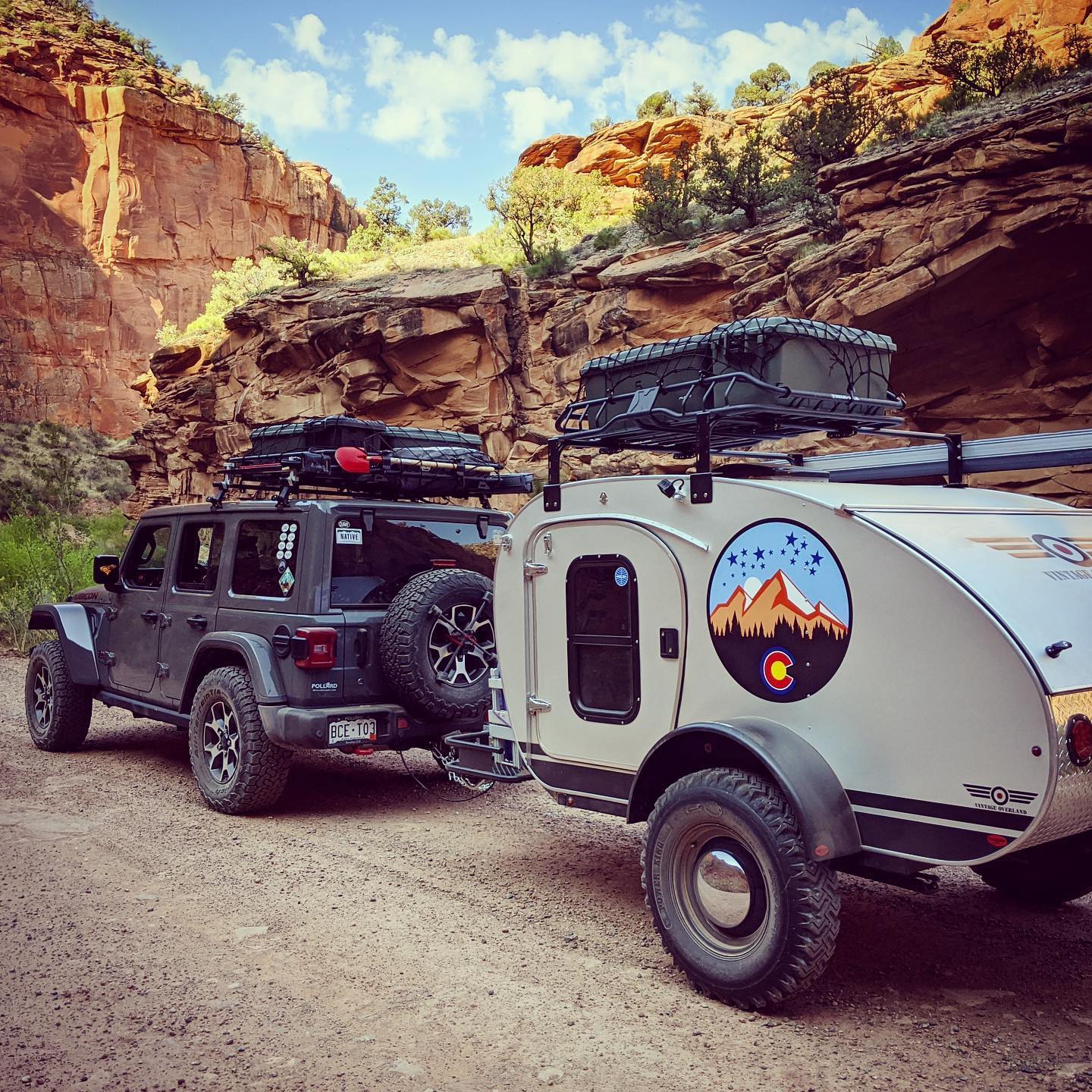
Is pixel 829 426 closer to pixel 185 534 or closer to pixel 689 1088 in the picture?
pixel 689 1088

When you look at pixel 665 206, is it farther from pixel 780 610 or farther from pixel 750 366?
pixel 780 610

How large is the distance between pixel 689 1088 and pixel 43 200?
57.6 meters

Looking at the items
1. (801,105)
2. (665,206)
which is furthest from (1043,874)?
(801,105)

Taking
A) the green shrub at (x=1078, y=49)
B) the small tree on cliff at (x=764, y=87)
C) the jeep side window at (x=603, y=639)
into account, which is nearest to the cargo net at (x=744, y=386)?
the jeep side window at (x=603, y=639)

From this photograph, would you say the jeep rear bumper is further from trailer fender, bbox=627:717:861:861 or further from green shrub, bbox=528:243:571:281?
green shrub, bbox=528:243:571:281

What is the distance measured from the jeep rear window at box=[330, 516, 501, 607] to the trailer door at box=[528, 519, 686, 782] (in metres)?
1.40

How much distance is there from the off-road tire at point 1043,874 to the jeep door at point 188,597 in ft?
16.9

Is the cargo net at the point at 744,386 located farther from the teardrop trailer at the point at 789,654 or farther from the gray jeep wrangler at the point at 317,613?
the gray jeep wrangler at the point at 317,613

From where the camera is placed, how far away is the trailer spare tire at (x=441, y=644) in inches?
242

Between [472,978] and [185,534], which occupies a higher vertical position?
[185,534]

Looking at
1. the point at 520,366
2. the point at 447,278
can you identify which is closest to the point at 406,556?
the point at 520,366

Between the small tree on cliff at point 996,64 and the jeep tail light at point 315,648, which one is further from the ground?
the small tree on cliff at point 996,64

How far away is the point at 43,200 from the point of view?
50.3 meters

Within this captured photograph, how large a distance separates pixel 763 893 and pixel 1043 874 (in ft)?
6.16
